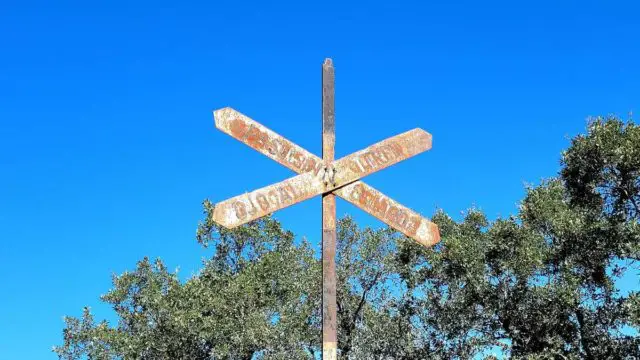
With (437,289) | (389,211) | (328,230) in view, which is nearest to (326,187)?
(328,230)

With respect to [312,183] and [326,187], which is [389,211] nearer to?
[326,187]

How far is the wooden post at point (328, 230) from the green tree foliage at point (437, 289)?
20.2m

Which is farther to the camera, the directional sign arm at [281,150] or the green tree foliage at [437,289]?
the green tree foliage at [437,289]

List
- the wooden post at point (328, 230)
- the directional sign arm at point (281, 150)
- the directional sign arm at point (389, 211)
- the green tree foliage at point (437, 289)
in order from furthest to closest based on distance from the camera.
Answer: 1. the green tree foliage at point (437, 289)
2. the directional sign arm at point (389, 211)
3. the directional sign arm at point (281, 150)
4. the wooden post at point (328, 230)

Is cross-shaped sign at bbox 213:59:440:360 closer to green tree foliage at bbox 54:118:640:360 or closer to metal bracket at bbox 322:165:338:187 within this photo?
metal bracket at bbox 322:165:338:187

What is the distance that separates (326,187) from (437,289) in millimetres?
25283

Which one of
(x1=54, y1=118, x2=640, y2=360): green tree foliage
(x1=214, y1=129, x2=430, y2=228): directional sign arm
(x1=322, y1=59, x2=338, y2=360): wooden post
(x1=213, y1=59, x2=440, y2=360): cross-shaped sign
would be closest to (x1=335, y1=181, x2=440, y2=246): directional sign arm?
(x1=213, y1=59, x2=440, y2=360): cross-shaped sign

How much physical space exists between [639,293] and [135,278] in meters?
32.3

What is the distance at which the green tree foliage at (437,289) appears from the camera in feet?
92.9

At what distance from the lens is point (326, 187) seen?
9.45 metres

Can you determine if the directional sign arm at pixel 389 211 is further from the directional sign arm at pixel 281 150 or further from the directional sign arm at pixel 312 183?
the directional sign arm at pixel 312 183

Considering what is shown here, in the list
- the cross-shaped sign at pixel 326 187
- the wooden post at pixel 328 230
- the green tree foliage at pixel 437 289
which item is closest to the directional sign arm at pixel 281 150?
the cross-shaped sign at pixel 326 187

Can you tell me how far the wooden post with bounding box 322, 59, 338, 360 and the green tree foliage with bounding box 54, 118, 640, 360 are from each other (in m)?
20.2

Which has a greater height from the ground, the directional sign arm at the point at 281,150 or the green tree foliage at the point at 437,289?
the green tree foliage at the point at 437,289
